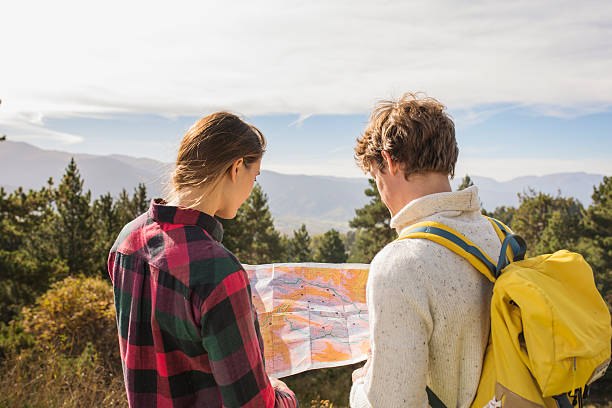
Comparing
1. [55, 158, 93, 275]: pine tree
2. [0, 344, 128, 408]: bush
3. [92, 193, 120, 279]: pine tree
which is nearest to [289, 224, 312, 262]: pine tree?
[92, 193, 120, 279]: pine tree

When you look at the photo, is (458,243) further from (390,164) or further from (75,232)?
(75,232)

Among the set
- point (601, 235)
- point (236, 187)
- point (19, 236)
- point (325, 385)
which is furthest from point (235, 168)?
point (601, 235)

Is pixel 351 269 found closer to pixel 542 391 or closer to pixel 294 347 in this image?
Answer: pixel 294 347

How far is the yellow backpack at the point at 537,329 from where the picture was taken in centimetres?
127

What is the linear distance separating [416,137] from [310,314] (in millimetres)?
1428

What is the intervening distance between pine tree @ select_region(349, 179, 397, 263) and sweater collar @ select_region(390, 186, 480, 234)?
23972mm

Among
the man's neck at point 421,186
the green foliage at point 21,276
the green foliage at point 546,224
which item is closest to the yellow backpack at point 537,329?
the man's neck at point 421,186

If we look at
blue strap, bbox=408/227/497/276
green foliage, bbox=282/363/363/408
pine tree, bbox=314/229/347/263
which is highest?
blue strap, bbox=408/227/497/276

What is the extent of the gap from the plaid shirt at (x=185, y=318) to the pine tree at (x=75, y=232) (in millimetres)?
21480

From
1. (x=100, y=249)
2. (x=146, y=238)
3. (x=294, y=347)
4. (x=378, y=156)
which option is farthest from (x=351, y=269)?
(x=100, y=249)

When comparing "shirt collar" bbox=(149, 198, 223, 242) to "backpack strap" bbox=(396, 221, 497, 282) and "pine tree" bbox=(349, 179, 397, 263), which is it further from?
"pine tree" bbox=(349, 179, 397, 263)

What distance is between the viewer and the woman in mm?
1350

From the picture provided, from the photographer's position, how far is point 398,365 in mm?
1358

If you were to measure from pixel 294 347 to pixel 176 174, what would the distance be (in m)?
1.29
